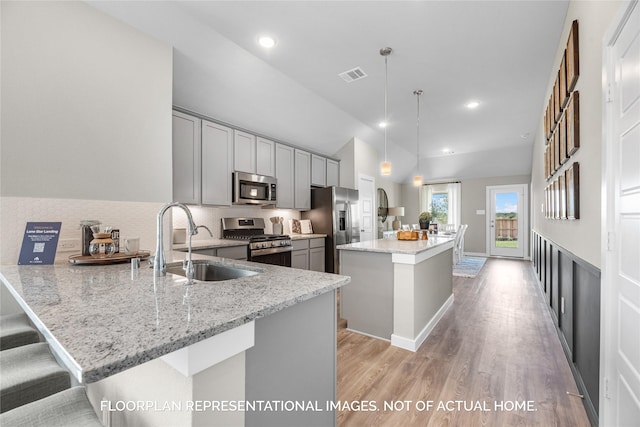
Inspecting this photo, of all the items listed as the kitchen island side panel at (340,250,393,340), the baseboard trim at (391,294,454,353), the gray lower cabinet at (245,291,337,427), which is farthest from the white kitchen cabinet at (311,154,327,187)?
the gray lower cabinet at (245,291,337,427)

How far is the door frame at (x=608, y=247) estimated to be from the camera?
1.29 metres

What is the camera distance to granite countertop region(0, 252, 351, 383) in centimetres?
58

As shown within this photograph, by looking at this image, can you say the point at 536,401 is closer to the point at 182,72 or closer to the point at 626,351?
the point at 626,351

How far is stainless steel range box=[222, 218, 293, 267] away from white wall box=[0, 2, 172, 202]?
1365 millimetres

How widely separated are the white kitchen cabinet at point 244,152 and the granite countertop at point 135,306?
266cm

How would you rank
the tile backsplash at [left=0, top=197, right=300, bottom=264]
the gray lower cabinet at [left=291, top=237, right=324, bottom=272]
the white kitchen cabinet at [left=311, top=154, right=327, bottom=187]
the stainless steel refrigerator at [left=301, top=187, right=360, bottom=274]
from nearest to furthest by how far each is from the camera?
the tile backsplash at [left=0, top=197, right=300, bottom=264] → the gray lower cabinet at [left=291, top=237, right=324, bottom=272] → the stainless steel refrigerator at [left=301, top=187, right=360, bottom=274] → the white kitchen cabinet at [left=311, top=154, right=327, bottom=187]

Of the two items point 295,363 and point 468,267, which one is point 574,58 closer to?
point 295,363

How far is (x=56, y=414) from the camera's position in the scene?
85cm

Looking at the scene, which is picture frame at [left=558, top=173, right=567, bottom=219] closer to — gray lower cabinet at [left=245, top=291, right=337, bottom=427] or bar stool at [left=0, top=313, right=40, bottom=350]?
gray lower cabinet at [left=245, top=291, right=337, bottom=427]

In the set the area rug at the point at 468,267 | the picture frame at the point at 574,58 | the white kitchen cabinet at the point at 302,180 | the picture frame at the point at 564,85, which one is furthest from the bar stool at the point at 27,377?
the area rug at the point at 468,267

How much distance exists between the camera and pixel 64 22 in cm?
198

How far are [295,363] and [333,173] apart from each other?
191 inches

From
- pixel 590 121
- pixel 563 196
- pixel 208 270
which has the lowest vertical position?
pixel 208 270

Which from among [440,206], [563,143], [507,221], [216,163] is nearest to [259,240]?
[216,163]
